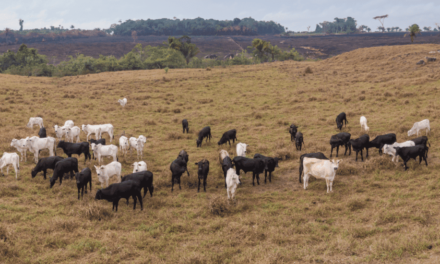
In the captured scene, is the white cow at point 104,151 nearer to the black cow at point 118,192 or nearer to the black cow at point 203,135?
the black cow at point 118,192

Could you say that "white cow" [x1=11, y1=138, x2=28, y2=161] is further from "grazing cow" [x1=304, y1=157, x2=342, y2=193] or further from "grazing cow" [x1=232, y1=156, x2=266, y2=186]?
"grazing cow" [x1=304, y1=157, x2=342, y2=193]

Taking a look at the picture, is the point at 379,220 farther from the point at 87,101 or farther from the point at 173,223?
the point at 87,101

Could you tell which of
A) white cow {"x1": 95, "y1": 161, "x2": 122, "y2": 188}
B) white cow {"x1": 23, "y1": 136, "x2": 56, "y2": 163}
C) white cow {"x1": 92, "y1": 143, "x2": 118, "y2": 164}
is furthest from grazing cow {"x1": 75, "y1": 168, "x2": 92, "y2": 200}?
white cow {"x1": 23, "y1": 136, "x2": 56, "y2": 163}

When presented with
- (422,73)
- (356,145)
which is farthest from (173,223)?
(422,73)

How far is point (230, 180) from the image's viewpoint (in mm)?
10789

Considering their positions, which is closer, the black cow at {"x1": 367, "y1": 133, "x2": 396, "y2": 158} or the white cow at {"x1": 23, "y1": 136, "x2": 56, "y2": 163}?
the black cow at {"x1": 367, "y1": 133, "x2": 396, "y2": 158}

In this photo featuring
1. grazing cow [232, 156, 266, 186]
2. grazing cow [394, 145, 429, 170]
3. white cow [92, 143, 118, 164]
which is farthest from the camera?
white cow [92, 143, 118, 164]

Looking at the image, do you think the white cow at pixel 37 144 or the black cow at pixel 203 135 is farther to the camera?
the black cow at pixel 203 135

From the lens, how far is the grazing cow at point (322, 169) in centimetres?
1102

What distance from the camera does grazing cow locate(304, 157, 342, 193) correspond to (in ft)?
36.1

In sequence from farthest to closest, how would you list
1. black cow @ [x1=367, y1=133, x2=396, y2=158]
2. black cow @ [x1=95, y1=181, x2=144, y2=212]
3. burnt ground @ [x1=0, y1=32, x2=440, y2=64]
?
burnt ground @ [x1=0, y1=32, x2=440, y2=64] → black cow @ [x1=367, y1=133, x2=396, y2=158] → black cow @ [x1=95, y1=181, x2=144, y2=212]

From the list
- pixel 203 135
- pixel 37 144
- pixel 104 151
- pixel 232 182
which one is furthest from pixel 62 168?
pixel 203 135

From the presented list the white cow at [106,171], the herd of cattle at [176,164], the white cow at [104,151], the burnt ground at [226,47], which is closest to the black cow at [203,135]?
the herd of cattle at [176,164]

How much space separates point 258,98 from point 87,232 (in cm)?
2490
